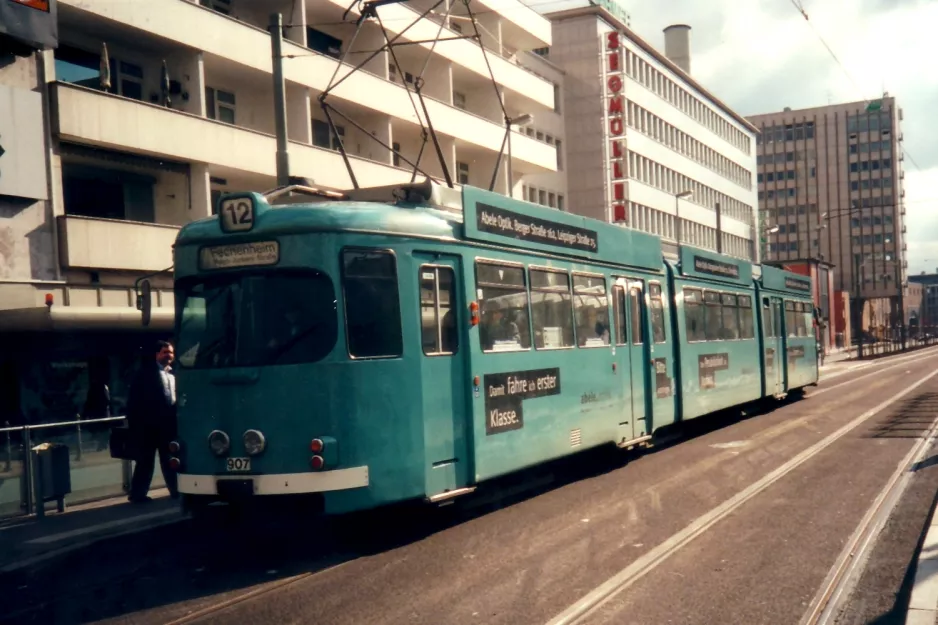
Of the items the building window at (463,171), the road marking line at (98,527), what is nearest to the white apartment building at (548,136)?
the building window at (463,171)

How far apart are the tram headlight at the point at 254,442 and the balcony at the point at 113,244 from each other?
1382cm

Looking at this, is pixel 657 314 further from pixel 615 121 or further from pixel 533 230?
pixel 615 121

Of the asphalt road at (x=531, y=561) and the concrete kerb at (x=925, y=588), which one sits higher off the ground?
the concrete kerb at (x=925, y=588)

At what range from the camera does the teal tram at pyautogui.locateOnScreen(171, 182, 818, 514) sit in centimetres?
865

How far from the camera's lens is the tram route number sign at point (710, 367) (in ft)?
58.2

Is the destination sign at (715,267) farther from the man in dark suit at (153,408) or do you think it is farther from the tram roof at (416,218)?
the man in dark suit at (153,408)

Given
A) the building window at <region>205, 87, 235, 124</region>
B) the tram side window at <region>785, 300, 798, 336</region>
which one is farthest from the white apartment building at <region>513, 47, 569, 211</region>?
the tram side window at <region>785, 300, 798, 336</region>

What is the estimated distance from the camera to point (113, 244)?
21.6 meters

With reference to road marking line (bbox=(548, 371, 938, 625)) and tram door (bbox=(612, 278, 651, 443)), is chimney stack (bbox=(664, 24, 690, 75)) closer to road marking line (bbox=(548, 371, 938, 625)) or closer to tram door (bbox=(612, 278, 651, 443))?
tram door (bbox=(612, 278, 651, 443))

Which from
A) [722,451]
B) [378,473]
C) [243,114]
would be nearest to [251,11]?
[243,114]

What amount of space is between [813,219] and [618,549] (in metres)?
131

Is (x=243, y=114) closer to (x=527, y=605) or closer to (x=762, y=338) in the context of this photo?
(x=762, y=338)

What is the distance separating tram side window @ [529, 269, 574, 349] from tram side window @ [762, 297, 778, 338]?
11633 millimetres

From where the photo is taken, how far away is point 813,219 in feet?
430
